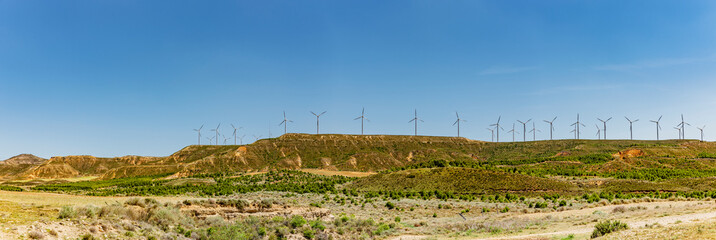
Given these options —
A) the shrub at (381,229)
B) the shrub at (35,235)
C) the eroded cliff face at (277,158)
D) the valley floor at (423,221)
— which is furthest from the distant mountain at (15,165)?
the shrub at (35,235)

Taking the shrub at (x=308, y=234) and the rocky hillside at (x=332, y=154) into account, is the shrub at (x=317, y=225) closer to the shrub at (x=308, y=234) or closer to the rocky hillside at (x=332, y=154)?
the shrub at (x=308, y=234)

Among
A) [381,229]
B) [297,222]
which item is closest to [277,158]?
[381,229]

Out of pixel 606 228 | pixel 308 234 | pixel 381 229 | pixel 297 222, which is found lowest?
pixel 381 229

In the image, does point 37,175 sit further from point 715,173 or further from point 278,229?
point 715,173

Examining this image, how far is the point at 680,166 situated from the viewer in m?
103

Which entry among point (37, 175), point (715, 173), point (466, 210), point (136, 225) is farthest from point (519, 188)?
point (37, 175)

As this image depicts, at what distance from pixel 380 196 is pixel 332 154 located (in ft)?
284

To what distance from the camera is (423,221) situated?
44344 millimetres

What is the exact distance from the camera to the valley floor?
76.4 feet

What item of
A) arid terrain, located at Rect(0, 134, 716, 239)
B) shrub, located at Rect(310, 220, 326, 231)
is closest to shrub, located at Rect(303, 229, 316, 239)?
arid terrain, located at Rect(0, 134, 716, 239)

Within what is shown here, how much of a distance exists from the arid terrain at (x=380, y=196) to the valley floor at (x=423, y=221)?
0.10 m

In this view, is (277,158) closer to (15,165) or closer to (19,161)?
(15,165)

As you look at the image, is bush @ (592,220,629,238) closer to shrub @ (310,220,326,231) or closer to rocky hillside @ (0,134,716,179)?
shrub @ (310,220,326,231)

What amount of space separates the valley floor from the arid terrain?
10 cm
